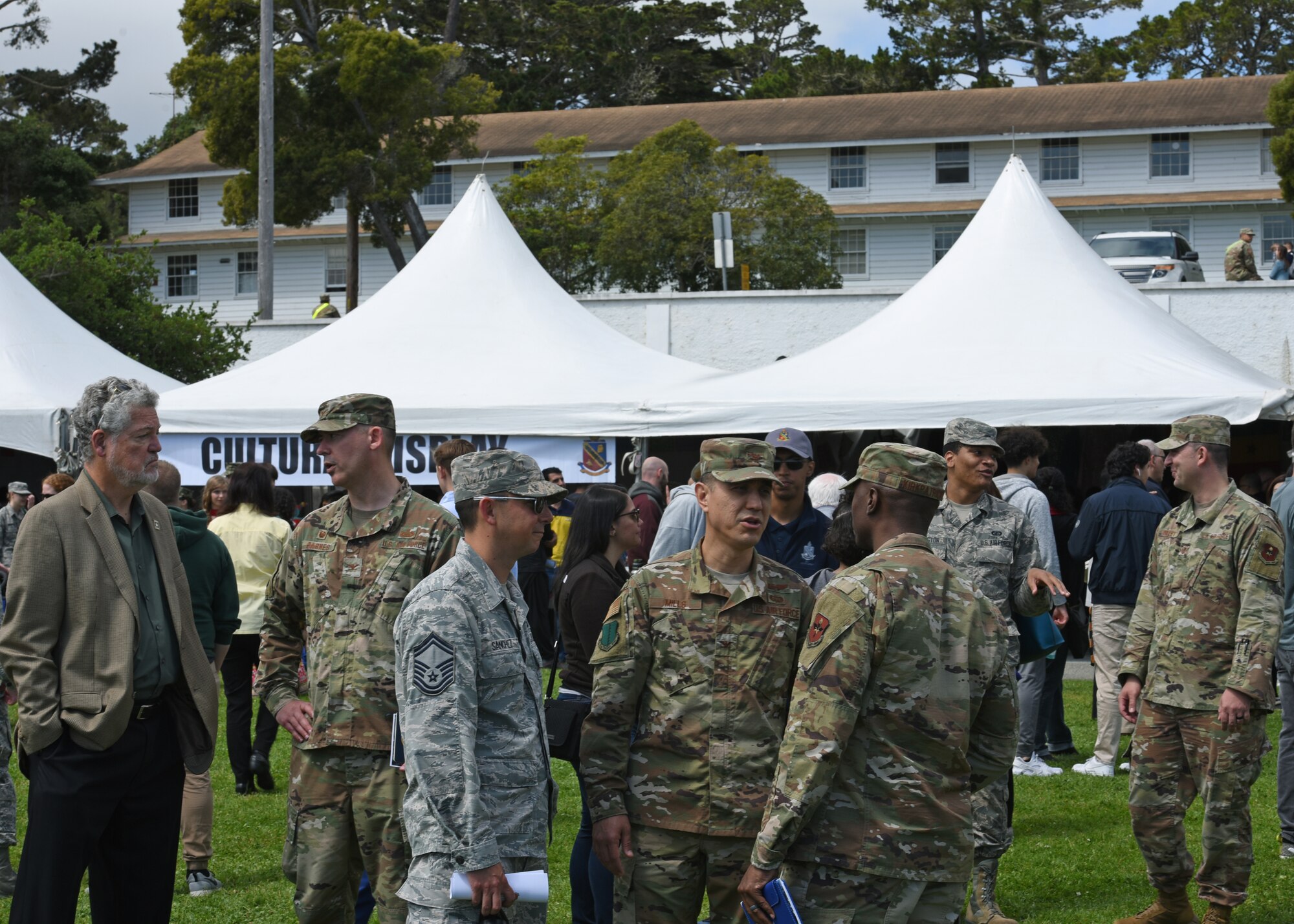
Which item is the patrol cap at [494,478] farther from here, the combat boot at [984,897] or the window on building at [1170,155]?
the window on building at [1170,155]

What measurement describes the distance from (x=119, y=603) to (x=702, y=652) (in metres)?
1.86

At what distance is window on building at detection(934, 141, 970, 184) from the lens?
38188 millimetres

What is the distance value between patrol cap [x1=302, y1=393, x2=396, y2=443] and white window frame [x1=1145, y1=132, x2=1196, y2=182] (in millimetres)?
36422

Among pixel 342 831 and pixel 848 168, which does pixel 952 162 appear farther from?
pixel 342 831

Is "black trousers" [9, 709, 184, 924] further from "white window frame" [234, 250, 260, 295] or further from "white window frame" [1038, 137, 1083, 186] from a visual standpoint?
"white window frame" [234, 250, 260, 295]

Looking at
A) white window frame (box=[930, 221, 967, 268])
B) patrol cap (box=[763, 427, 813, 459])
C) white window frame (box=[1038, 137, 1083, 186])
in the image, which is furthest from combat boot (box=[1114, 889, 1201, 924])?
white window frame (box=[1038, 137, 1083, 186])

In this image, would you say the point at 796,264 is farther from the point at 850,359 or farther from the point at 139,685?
the point at 139,685

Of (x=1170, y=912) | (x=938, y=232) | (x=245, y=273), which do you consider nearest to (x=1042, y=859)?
(x=1170, y=912)

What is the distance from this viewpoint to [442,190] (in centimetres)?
4188

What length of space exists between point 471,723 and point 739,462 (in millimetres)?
1155

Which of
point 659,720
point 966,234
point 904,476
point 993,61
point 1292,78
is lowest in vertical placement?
point 659,720

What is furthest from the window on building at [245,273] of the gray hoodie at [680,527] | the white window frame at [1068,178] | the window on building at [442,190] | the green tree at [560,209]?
the gray hoodie at [680,527]

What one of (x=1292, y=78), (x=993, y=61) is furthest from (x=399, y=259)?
(x=993, y=61)

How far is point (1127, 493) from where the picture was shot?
8.98 metres
